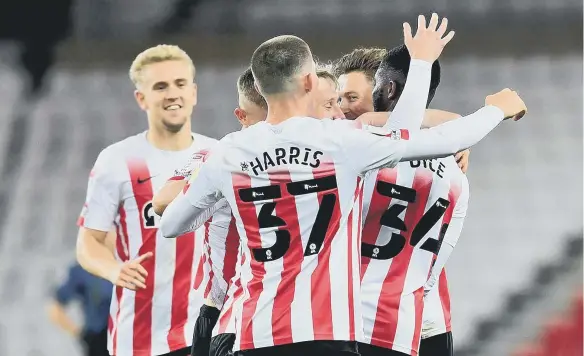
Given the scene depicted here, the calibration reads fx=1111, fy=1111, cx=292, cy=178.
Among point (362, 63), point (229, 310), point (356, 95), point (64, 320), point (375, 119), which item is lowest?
point (64, 320)

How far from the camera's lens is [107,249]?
16.6 feet

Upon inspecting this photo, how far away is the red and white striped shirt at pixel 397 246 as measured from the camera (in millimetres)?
3725

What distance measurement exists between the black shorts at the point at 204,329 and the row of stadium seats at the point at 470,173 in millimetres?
5175

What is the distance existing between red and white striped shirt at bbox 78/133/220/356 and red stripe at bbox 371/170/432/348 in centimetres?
144

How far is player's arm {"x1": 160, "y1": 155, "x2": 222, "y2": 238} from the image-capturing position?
333 cm

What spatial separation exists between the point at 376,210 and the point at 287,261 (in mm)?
571

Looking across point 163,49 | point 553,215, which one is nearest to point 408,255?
point 163,49

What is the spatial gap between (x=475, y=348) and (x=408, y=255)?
5.52m

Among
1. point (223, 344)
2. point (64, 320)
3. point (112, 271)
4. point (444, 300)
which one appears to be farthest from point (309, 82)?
point (64, 320)

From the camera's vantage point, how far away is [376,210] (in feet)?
12.2

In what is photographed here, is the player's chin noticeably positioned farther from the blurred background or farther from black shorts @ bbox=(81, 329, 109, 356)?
the blurred background

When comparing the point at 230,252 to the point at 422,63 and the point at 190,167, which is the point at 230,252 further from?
the point at 422,63

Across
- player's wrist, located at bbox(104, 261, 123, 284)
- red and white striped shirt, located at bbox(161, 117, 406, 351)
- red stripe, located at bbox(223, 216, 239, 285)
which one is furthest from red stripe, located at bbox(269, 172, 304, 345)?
player's wrist, located at bbox(104, 261, 123, 284)

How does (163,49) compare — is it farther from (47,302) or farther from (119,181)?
(47,302)
